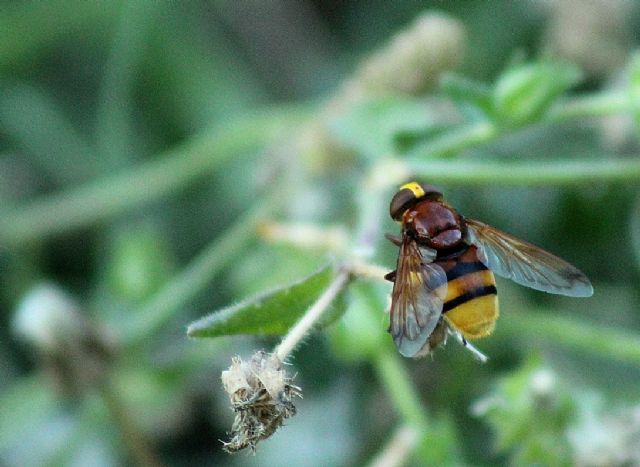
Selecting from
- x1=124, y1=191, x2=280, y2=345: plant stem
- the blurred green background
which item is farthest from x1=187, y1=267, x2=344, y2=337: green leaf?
x1=124, y1=191, x2=280, y2=345: plant stem

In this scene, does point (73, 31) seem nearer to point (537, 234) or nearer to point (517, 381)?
point (537, 234)

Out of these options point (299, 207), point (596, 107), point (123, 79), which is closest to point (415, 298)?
point (596, 107)

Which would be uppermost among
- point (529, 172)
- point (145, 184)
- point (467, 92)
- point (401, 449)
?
point (145, 184)

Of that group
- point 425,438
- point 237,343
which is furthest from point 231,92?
point 425,438

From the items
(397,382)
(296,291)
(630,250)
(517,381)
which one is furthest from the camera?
(630,250)

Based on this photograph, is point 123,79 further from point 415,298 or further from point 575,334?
point 415,298

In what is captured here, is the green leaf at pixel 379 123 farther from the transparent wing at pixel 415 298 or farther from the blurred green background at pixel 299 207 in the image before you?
the transparent wing at pixel 415 298
